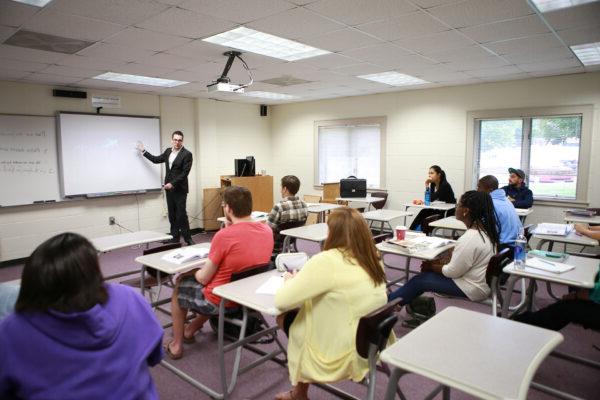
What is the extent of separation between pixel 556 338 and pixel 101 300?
1.62 metres

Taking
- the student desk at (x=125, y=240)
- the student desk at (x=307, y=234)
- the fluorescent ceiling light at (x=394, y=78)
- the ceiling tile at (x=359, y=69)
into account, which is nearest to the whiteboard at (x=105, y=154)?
the student desk at (x=125, y=240)

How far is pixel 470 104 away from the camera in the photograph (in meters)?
6.32

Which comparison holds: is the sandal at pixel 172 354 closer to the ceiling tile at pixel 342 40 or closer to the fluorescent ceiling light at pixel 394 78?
the ceiling tile at pixel 342 40

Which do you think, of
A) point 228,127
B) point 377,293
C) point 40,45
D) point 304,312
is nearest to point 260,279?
point 304,312

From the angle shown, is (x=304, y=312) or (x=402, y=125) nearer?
(x=304, y=312)

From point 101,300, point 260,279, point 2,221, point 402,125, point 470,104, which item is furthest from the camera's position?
point 402,125

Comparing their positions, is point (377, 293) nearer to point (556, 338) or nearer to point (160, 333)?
point (556, 338)

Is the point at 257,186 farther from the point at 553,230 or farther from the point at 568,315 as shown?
the point at 568,315

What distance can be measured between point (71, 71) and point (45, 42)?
1.37 m

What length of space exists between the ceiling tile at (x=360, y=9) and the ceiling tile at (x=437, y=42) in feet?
2.54

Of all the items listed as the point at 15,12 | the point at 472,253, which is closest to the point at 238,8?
the point at 15,12

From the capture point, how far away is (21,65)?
14.8 ft

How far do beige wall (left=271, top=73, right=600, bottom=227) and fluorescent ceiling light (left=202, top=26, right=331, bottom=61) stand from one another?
10.2 ft

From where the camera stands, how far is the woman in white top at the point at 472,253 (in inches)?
108
